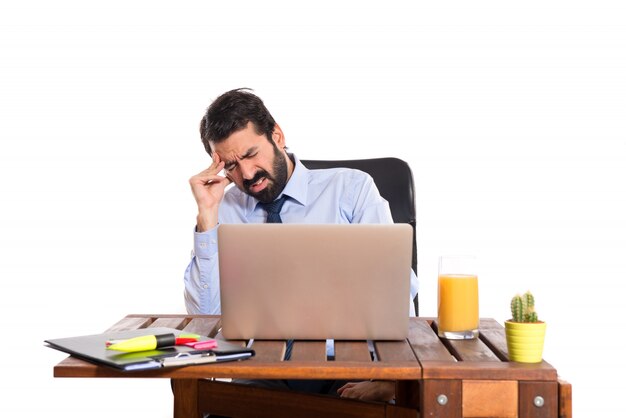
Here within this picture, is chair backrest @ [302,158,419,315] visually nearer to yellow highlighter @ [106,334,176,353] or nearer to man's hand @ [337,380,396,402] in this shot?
man's hand @ [337,380,396,402]

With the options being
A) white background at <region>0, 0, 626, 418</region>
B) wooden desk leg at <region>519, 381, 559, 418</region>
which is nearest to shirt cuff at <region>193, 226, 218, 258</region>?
wooden desk leg at <region>519, 381, 559, 418</region>

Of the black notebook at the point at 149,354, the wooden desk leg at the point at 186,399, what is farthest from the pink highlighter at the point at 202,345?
the wooden desk leg at the point at 186,399

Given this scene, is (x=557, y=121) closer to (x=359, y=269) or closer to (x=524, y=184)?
(x=524, y=184)

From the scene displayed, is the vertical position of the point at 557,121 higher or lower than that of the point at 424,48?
lower

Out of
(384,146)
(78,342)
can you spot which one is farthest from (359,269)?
(384,146)

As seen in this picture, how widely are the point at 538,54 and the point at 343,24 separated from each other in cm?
94

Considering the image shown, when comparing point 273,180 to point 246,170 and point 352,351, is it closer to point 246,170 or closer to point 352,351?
point 246,170

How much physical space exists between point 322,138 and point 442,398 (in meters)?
2.41

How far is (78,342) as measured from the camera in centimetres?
164

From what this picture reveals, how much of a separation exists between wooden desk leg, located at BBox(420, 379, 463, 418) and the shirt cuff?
1.07 metres

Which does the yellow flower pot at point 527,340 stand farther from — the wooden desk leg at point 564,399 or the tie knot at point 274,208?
the tie knot at point 274,208

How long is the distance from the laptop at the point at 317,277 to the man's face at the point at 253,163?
95cm

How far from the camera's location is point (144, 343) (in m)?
1.53

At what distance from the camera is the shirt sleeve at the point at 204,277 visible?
239 centimetres
